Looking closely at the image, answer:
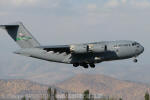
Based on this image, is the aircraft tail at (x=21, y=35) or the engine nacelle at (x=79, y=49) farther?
the aircraft tail at (x=21, y=35)

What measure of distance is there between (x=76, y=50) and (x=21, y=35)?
9.05 m

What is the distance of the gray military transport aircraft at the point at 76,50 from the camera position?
166 feet

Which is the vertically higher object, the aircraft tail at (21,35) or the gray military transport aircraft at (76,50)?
the aircraft tail at (21,35)

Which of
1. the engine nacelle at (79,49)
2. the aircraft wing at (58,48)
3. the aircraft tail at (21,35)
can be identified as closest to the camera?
the engine nacelle at (79,49)

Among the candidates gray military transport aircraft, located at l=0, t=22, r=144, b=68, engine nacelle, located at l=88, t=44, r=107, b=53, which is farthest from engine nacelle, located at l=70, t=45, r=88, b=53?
engine nacelle, located at l=88, t=44, r=107, b=53

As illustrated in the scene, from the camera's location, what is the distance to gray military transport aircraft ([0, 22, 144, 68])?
1996 inches

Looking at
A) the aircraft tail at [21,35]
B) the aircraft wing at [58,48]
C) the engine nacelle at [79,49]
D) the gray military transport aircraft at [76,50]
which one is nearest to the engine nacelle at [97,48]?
the gray military transport aircraft at [76,50]

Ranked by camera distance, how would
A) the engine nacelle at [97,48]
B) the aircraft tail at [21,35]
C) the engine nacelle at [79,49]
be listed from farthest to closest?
the aircraft tail at [21,35]
the engine nacelle at [79,49]
the engine nacelle at [97,48]

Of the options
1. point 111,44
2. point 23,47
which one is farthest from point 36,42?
point 111,44

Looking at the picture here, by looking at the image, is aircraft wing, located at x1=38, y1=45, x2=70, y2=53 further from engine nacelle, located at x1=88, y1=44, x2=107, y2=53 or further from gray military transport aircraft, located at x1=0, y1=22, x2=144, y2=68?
engine nacelle, located at x1=88, y1=44, x2=107, y2=53

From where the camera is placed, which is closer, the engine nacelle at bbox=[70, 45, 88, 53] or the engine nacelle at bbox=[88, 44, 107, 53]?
the engine nacelle at bbox=[88, 44, 107, 53]

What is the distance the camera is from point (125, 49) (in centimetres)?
5066

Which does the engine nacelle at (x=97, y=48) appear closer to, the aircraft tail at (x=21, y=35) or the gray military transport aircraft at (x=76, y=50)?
the gray military transport aircraft at (x=76, y=50)

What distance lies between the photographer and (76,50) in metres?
50.8
